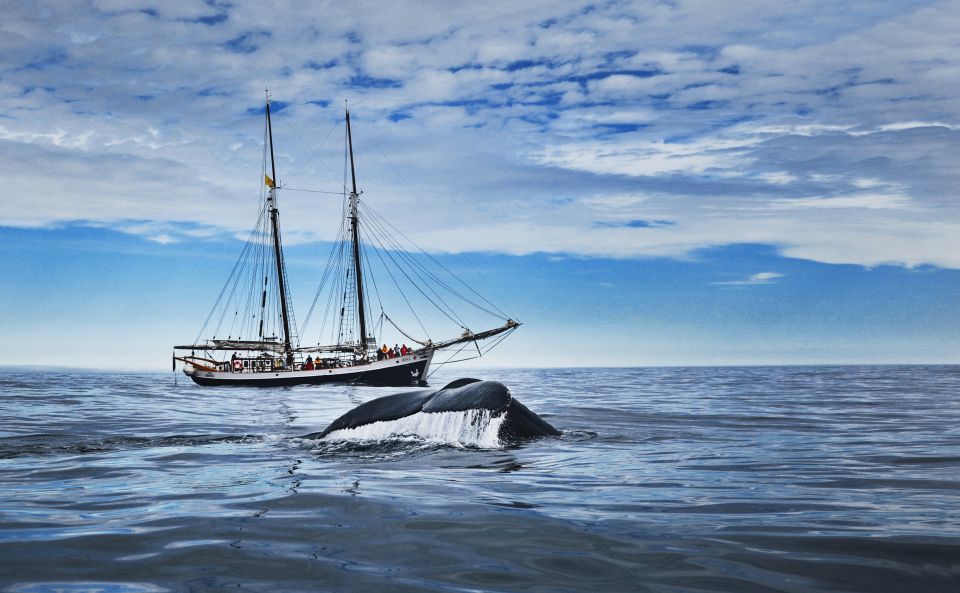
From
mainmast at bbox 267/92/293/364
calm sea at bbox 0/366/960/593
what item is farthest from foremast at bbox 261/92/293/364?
calm sea at bbox 0/366/960/593

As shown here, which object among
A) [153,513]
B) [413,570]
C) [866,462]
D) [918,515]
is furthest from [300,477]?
[866,462]

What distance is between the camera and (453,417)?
1240 centimetres

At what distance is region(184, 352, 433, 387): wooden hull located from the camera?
234ft

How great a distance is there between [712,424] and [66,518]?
573 inches

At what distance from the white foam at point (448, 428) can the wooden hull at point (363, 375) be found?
193 feet

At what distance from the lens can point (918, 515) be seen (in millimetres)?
6707

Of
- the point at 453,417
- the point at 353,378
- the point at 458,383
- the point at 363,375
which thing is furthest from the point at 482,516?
the point at 353,378

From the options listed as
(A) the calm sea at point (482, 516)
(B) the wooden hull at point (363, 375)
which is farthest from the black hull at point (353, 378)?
(A) the calm sea at point (482, 516)

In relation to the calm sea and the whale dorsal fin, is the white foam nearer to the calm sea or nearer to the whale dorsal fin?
the calm sea

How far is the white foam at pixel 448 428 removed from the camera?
12.2 meters

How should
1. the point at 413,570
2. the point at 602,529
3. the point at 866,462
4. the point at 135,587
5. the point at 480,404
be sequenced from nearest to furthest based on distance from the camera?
the point at 135,587 → the point at 413,570 → the point at 602,529 → the point at 866,462 → the point at 480,404

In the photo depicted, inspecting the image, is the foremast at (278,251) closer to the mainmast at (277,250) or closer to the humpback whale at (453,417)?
the mainmast at (277,250)

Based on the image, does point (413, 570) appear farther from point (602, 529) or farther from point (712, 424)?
point (712, 424)

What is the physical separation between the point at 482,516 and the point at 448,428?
587 cm
